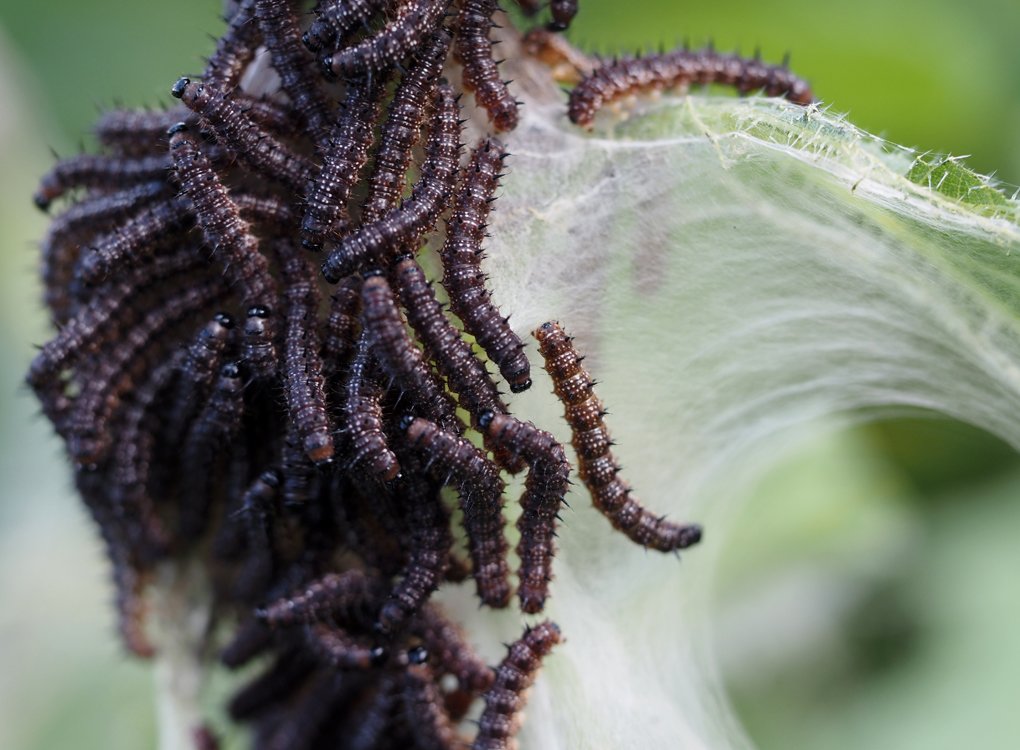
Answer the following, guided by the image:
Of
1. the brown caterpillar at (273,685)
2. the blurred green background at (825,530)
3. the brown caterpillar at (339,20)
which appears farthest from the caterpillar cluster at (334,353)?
the blurred green background at (825,530)

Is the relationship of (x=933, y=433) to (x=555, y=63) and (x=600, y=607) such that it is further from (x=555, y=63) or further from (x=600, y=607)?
(x=555, y=63)

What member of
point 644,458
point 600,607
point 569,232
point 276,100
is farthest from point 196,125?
point 600,607

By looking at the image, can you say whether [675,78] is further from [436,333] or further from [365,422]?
[365,422]

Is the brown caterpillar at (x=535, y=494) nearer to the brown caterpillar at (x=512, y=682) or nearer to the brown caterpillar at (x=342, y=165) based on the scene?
the brown caterpillar at (x=512, y=682)

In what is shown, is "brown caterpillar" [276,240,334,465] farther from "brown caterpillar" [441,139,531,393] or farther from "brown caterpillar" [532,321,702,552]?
"brown caterpillar" [532,321,702,552]

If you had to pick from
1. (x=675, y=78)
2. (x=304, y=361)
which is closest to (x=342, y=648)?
(x=304, y=361)

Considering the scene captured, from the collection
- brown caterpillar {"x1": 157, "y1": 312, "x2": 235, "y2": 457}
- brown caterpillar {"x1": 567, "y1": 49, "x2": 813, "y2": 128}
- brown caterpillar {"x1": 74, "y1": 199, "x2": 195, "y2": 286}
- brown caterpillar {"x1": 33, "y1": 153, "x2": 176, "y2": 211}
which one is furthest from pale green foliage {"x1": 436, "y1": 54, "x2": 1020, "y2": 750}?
brown caterpillar {"x1": 33, "y1": 153, "x2": 176, "y2": 211}
